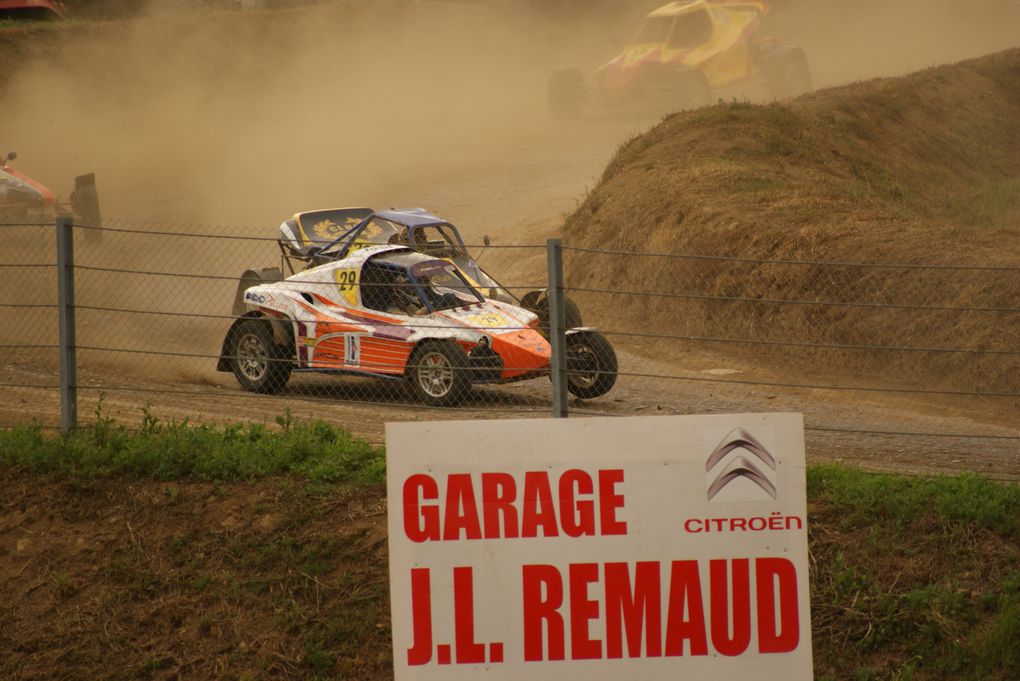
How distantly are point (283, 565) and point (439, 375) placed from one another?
3739 millimetres

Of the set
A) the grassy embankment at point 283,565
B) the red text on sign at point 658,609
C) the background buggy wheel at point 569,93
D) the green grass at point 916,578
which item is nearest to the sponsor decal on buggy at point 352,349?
the grassy embankment at point 283,565

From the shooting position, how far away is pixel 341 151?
1176 inches

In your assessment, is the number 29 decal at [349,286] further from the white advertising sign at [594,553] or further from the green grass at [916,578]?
the white advertising sign at [594,553]

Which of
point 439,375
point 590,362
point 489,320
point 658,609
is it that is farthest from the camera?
point 489,320

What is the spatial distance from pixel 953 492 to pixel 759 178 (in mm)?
10482

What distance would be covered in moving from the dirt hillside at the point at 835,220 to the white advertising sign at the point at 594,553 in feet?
12.8

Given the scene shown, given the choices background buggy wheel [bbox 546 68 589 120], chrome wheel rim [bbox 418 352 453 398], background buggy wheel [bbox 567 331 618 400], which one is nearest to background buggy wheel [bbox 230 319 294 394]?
chrome wheel rim [bbox 418 352 453 398]

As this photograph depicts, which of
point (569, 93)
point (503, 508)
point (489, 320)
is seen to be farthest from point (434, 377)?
point (569, 93)

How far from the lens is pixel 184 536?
22.6 feet

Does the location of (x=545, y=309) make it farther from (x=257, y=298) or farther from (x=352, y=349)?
(x=257, y=298)

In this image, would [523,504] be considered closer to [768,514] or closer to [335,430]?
[768,514]

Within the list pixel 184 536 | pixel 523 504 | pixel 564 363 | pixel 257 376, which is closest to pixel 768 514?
pixel 523 504

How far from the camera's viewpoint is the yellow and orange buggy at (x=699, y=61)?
26.5 metres

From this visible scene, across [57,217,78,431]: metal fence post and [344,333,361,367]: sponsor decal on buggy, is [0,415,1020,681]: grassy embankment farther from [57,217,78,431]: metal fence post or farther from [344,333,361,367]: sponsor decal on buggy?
[344,333,361,367]: sponsor decal on buggy
